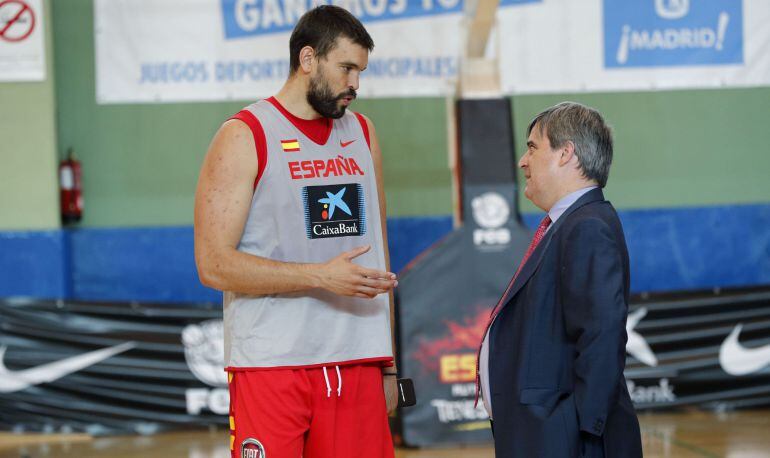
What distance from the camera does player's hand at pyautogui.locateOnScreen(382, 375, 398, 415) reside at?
2.72m

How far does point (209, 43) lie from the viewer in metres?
6.85

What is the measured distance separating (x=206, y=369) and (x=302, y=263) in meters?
4.07

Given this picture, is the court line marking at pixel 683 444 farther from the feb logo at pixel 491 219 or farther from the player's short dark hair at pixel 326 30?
the player's short dark hair at pixel 326 30

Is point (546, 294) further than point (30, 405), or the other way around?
point (30, 405)

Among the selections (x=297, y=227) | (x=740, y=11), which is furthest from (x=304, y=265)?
(x=740, y=11)

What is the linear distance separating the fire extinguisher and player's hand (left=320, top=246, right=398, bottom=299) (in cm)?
475

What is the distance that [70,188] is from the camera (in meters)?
6.70

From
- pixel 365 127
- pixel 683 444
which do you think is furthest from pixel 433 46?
pixel 365 127

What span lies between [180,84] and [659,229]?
3.72 metres

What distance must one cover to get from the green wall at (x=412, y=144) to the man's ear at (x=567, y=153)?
4626 millimetres

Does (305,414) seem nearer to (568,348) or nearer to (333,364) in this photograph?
(333,364)

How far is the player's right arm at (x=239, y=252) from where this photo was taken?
95.2 inches

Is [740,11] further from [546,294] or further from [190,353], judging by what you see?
[546,294]

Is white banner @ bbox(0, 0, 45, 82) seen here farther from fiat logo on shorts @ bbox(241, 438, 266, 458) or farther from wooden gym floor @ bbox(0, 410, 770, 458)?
fiat logo on shorts @ bbox(241, 438, 266, 458)
